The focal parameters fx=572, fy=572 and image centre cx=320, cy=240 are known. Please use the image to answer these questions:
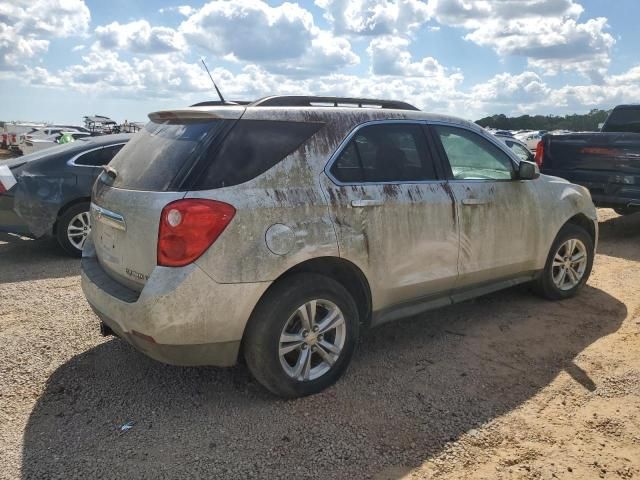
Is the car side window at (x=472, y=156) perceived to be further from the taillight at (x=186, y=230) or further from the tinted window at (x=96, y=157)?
the tinted window at (x=96, y=157)

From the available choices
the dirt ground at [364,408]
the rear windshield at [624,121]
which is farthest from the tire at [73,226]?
the rear windshield at [624,121]

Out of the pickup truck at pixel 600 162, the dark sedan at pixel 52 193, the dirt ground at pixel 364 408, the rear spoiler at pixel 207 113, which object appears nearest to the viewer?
the dirt ground at pixel 364 408

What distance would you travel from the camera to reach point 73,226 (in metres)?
6.96

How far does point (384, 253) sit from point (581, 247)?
270cm

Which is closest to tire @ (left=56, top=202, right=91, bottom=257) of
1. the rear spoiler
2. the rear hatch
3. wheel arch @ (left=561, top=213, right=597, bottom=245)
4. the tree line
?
the rear hatch

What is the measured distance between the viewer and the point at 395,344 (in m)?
4.45

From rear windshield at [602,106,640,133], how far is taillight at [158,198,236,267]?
9.17 m

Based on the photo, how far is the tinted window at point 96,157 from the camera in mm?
7109

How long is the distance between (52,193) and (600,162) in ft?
23.8

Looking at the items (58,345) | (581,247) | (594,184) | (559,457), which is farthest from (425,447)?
(594,184)

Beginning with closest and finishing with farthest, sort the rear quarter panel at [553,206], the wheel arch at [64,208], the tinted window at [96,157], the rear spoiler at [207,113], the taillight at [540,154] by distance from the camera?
1. the rear spoiler at [207,113]
2. the rear quarter panel at [553,206]
3. the wheel arch at [64,208]
4. the tinted window at [96,157]
5. the taillight at [540,154]

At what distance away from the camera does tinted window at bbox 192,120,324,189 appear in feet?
10.3

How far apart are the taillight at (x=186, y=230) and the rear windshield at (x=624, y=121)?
361 inches

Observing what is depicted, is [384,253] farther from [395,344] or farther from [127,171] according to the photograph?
[127,171]
